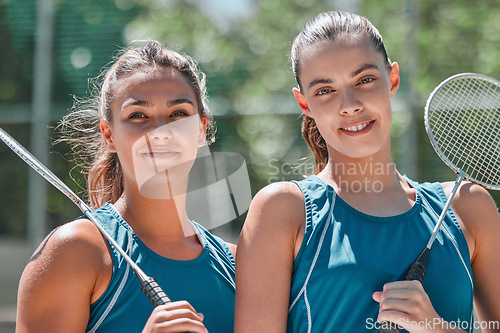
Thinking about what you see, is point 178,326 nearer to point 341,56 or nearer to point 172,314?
point 172,314

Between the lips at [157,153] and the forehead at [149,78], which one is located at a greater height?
the forehead at [149,78]

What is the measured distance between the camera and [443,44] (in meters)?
6.16

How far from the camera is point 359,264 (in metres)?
1.65

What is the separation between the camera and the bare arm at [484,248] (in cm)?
177

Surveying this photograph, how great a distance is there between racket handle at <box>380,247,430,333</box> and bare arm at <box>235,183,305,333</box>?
25cm

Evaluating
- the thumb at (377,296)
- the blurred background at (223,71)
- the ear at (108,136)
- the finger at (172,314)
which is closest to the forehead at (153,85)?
the ear at (108,136)

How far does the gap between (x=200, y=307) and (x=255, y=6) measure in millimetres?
5617

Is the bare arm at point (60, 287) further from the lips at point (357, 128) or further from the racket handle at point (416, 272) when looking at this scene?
the lips at point (357, 128)

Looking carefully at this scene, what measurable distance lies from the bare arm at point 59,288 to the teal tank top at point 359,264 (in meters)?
0.53

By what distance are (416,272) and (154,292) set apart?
0.66 metres

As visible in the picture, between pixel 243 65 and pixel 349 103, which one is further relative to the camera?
pixel 243 65

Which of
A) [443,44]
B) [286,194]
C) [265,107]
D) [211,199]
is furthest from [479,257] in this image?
[443,44]

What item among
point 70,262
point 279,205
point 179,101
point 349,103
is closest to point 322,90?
point 349,103

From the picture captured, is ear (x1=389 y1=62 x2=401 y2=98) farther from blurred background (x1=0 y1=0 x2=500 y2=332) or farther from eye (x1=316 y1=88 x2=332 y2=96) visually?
blurred background (x1=0 y1=0 x2=500 y2=332)
